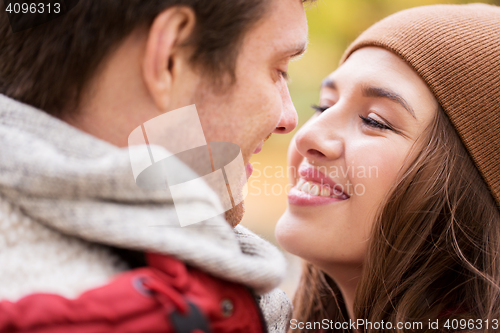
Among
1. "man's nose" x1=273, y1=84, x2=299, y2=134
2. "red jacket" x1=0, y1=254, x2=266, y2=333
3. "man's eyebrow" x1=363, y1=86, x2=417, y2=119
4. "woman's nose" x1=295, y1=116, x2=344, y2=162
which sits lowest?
"red jacket" x1=0, y1=254, x2=266, y2=333

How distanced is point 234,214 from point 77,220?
0.45 metres

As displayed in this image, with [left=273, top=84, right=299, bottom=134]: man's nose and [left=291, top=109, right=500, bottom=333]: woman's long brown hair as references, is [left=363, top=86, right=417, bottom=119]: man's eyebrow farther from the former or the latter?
[left=273, top=84, right=299, bottom=134]: man's nose

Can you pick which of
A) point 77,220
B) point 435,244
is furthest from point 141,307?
point 435,244

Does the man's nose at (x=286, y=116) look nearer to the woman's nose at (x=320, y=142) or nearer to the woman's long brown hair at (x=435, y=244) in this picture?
the woman's nose at (x=320, y=142)

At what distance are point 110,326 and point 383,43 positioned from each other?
1.28m

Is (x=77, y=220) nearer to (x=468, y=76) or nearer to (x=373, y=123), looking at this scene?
(x=373, y=123)

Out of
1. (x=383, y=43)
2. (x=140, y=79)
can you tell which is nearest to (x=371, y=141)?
(x=383, y=43)

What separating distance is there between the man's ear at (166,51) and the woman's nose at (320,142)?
26.4 inches

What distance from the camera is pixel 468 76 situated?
133 centimetres

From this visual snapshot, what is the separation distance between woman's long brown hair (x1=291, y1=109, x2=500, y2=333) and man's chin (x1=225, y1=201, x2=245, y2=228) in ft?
1.47

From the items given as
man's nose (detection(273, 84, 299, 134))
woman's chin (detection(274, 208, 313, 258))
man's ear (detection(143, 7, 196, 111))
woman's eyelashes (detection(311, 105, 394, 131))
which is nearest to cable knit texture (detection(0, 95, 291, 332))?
man's ear (detection(143, 7, 196, 111))

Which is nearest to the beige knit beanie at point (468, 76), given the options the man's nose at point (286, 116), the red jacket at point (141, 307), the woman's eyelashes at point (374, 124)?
the woman's eyelashes at point (374, 124)

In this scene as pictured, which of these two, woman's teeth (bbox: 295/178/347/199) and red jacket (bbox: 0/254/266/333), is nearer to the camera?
red jacket (bbox: 0/254/266/333)

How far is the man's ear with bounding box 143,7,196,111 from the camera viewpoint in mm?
795
